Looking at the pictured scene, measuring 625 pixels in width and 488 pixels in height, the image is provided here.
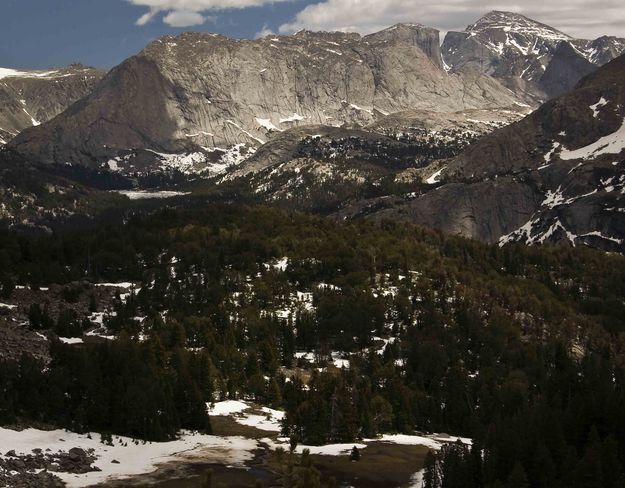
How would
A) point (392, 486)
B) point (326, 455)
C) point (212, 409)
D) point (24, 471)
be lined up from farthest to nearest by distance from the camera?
1. point (212, 409)
2. point (326, 455)
3. point (392, 486)
4. point (24, 471)

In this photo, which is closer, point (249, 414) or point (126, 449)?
point (126, 449)

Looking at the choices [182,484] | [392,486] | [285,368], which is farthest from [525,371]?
[182,484]

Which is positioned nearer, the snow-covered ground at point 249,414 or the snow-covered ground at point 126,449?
the snow-covered ground at point 126,449

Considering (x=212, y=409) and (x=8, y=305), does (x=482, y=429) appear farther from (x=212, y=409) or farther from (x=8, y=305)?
(x=8, y=305)

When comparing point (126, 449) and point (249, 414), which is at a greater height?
point (249, 414)

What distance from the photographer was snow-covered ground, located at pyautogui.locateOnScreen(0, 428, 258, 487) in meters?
97.6

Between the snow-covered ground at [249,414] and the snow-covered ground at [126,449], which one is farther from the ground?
the snow-covered ground at [249,414]

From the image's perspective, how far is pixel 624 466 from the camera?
100000 millimetres

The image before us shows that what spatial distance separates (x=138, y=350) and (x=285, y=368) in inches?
2021

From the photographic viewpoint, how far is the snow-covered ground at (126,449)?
97619mm

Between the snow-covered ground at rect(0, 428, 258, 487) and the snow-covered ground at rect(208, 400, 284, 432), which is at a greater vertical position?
the snow-covered ground at rect(208, 400, 284, 432)

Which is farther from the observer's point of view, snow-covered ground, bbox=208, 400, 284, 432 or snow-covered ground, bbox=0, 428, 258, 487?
snow-covered ground, bbox=208, 400, 284, 432

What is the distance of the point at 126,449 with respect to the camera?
11006cm

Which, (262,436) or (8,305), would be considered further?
(8,305)
